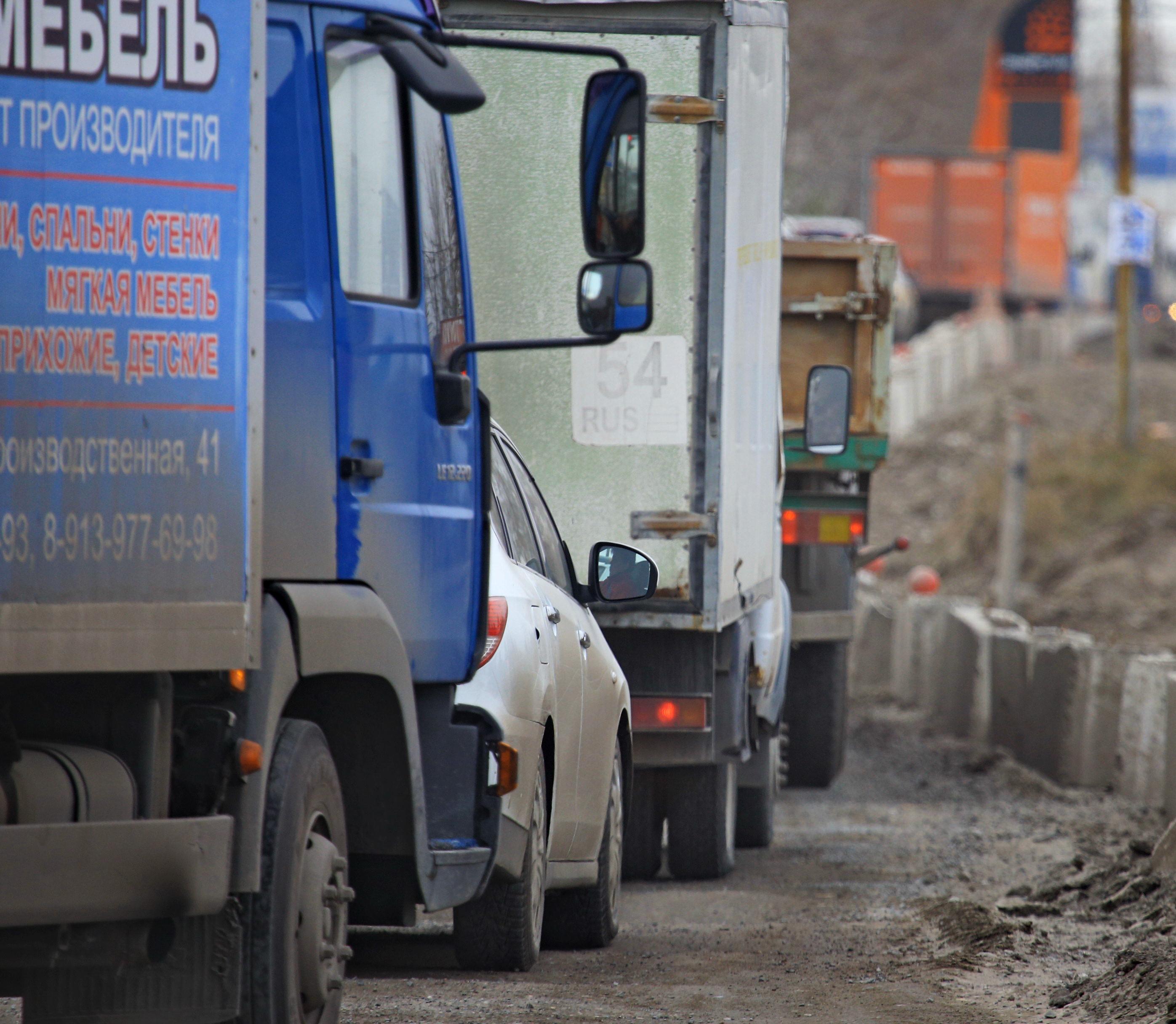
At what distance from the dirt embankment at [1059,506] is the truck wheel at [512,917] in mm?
14648

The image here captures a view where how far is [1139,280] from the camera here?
5459 centimetres

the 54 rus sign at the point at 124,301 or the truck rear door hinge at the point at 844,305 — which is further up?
the truck rear door hinge at the point at 844,305

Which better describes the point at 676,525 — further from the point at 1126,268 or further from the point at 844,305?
the point at 1126,268

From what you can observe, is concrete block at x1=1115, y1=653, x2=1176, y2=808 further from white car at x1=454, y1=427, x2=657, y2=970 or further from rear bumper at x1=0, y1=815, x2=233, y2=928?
rear bumper at x1=0, y1=815, x2=233, y2=928

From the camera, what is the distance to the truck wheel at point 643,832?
388 inches

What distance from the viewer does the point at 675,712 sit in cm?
902

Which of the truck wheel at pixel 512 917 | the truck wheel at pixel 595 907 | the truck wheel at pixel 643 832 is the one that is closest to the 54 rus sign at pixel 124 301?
the truck wheel at pixel 512 917

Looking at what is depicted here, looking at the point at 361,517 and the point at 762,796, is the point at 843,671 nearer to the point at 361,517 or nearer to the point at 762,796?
the point at 762,796

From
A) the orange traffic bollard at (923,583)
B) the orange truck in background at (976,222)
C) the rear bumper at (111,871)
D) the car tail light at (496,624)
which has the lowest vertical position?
the orange traffic bollard at (923,583)

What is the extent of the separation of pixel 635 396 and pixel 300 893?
12.7ft

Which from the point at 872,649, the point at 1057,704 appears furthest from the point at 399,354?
the point at 872,649

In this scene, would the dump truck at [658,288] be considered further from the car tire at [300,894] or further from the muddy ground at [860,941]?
the car tire at [300,894]

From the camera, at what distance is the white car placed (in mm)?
6430

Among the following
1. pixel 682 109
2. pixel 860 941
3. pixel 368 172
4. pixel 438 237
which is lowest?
pixel 860 941
